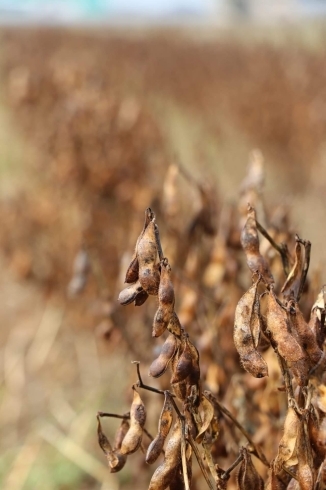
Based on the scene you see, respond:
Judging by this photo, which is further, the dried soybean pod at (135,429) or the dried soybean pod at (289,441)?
the dried soybean pod at (135,429)

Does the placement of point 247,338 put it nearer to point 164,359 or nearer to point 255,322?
point 255,322

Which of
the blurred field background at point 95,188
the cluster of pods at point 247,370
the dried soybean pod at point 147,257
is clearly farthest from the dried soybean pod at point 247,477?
the blurred field background at point 95,188

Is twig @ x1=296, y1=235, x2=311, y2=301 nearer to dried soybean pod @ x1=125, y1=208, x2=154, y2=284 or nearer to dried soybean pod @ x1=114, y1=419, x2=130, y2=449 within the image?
dried soybean pod @ x1=125, y1=208, x2=154, y2=284

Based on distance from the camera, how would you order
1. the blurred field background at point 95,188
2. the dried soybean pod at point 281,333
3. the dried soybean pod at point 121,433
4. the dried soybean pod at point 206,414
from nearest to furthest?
the dried soybean pod at point 281,333, the dried soybean pod at point 206,414, the dried soybean pod at point 121,433, the blurred field background at point 95,188

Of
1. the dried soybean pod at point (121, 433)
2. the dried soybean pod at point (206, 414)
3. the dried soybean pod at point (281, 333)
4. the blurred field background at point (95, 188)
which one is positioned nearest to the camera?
the dried soybean pod at point (281, 333)

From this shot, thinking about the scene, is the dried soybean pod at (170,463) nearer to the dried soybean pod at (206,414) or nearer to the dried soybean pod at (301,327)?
the dried soybean pod at (206,414)

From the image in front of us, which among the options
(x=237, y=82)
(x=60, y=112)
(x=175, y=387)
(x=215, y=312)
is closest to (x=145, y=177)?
(x=60, y=112)

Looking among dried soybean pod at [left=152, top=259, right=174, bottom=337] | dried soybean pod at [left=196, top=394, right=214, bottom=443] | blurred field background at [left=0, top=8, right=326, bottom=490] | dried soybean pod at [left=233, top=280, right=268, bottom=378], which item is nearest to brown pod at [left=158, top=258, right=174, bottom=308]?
dried soybean pod at [left=152, top=259, right=174, bottom=337]
